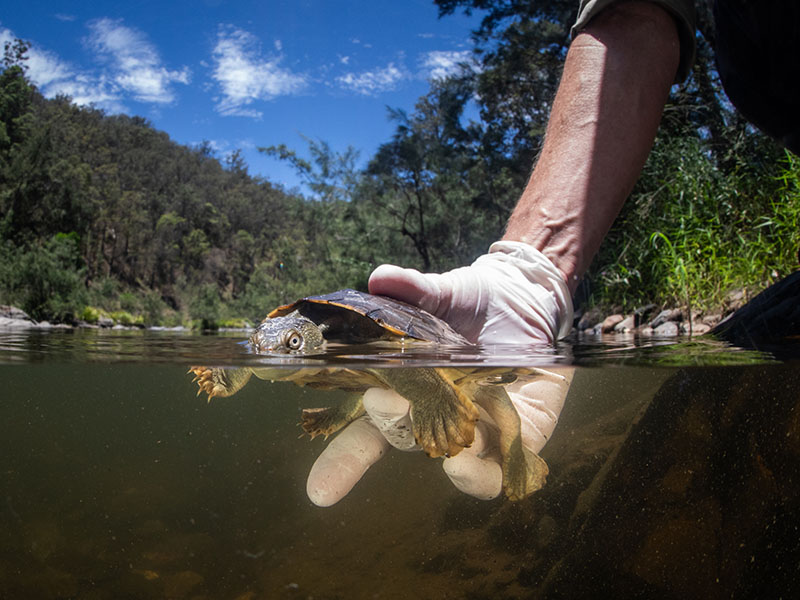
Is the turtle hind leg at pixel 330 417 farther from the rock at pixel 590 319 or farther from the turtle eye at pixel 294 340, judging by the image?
the rock at pixel 590 319

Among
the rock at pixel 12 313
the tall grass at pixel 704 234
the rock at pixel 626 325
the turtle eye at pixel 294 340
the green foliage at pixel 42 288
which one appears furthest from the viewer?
the green foliage at pixel 42 288

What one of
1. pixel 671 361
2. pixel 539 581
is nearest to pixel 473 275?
pixel 671 361

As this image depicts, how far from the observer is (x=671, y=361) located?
7.93ft

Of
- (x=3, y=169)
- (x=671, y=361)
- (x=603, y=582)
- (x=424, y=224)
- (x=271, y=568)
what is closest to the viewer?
(x=271, y=568)

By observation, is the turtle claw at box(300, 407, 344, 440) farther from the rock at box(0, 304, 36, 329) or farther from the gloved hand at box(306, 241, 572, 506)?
the rock at box(0, 304, 36, 329)

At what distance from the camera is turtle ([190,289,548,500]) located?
1.87 metres

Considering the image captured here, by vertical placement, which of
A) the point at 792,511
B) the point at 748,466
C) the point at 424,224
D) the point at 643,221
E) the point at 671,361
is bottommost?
the point at 792,511

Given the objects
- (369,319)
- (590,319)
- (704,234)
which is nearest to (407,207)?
(590,319)

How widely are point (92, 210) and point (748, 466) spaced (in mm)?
43591

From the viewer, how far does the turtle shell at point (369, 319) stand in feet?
8.85

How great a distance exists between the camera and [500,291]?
247 centimetres

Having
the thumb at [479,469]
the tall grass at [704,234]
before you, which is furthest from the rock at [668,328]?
the thumb at [479,469]

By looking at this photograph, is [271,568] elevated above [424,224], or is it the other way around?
[424,224]

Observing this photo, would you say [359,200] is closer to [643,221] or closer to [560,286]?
[643,221]
